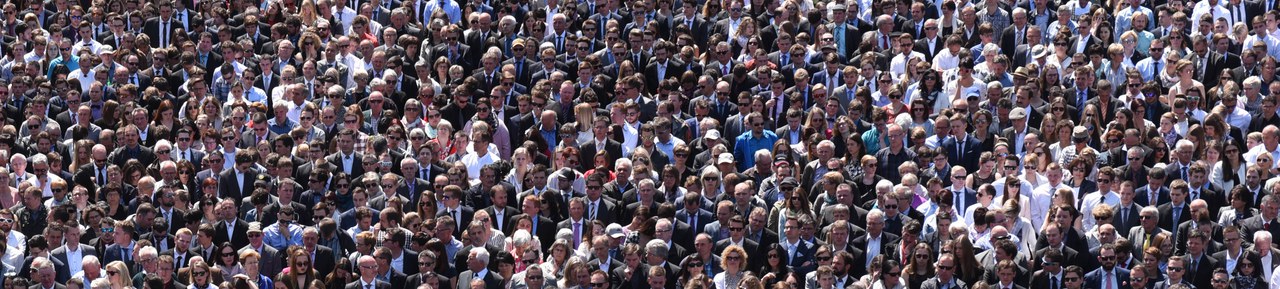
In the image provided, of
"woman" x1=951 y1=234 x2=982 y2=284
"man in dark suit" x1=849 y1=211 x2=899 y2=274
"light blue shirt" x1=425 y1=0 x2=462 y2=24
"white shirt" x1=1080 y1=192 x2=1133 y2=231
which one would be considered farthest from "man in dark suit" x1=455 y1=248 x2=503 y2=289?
"light blue shirt" x1=425 y1=0 x2=462 y2=24

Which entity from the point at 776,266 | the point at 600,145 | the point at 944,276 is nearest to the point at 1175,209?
the point at 944,276

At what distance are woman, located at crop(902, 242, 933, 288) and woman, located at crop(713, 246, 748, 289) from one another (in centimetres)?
139

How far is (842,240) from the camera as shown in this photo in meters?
23.2

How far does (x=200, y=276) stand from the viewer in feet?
74.5

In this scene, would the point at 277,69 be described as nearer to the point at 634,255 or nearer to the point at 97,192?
the point at 97,192

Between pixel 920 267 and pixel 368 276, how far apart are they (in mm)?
4615

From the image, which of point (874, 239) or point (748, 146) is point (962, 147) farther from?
point (874, 239)

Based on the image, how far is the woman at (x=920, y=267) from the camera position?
22.7m

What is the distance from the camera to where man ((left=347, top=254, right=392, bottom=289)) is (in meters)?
22.9

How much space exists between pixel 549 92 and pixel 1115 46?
5699mm

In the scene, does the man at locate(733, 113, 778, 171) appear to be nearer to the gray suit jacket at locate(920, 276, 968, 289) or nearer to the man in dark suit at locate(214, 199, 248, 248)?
the gray suit jacket at locate(920, 276, 968, 289)

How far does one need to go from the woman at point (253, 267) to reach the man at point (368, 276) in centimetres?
82

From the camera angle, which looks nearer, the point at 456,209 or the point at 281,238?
the point at 281,238

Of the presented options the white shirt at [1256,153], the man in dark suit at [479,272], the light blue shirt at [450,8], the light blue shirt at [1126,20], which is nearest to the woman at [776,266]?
the man in dark suit at [479,272]
